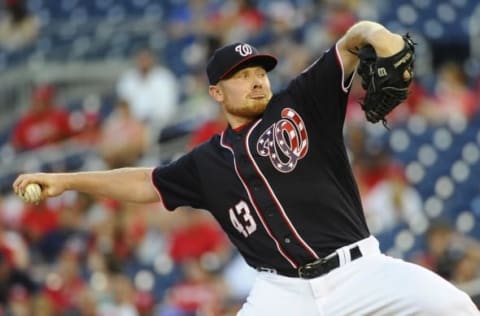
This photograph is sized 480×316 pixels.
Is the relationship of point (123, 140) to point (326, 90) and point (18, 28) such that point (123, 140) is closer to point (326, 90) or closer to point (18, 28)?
point (18, 28)

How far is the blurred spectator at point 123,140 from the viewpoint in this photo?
9.77m

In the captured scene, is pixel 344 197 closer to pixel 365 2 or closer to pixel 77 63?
pixel 365 2

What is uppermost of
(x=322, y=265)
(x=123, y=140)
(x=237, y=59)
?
(x=123, y=140)

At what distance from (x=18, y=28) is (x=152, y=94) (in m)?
3.29

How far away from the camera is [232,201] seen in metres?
5.18

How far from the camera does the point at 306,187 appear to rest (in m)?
4.96

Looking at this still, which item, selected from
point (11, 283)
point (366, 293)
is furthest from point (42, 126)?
point (366, 293)

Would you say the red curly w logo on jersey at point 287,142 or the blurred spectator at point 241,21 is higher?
the blurred spectator at point 241,21

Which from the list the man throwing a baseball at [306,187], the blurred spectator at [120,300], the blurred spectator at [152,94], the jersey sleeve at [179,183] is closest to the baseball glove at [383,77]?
the man throwing a baseball at [306,187]

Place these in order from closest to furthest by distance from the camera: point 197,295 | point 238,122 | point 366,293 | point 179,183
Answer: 1. point 366,293
2. point 238,122
3. point 179,183
4. point 197,295

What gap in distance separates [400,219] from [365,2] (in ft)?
11.2

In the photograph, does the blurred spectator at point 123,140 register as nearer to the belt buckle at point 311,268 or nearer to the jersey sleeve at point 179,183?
the jersey sleeve at point 179,183

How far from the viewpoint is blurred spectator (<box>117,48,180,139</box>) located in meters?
10.3

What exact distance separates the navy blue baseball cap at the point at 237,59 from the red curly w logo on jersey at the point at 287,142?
24 cm
